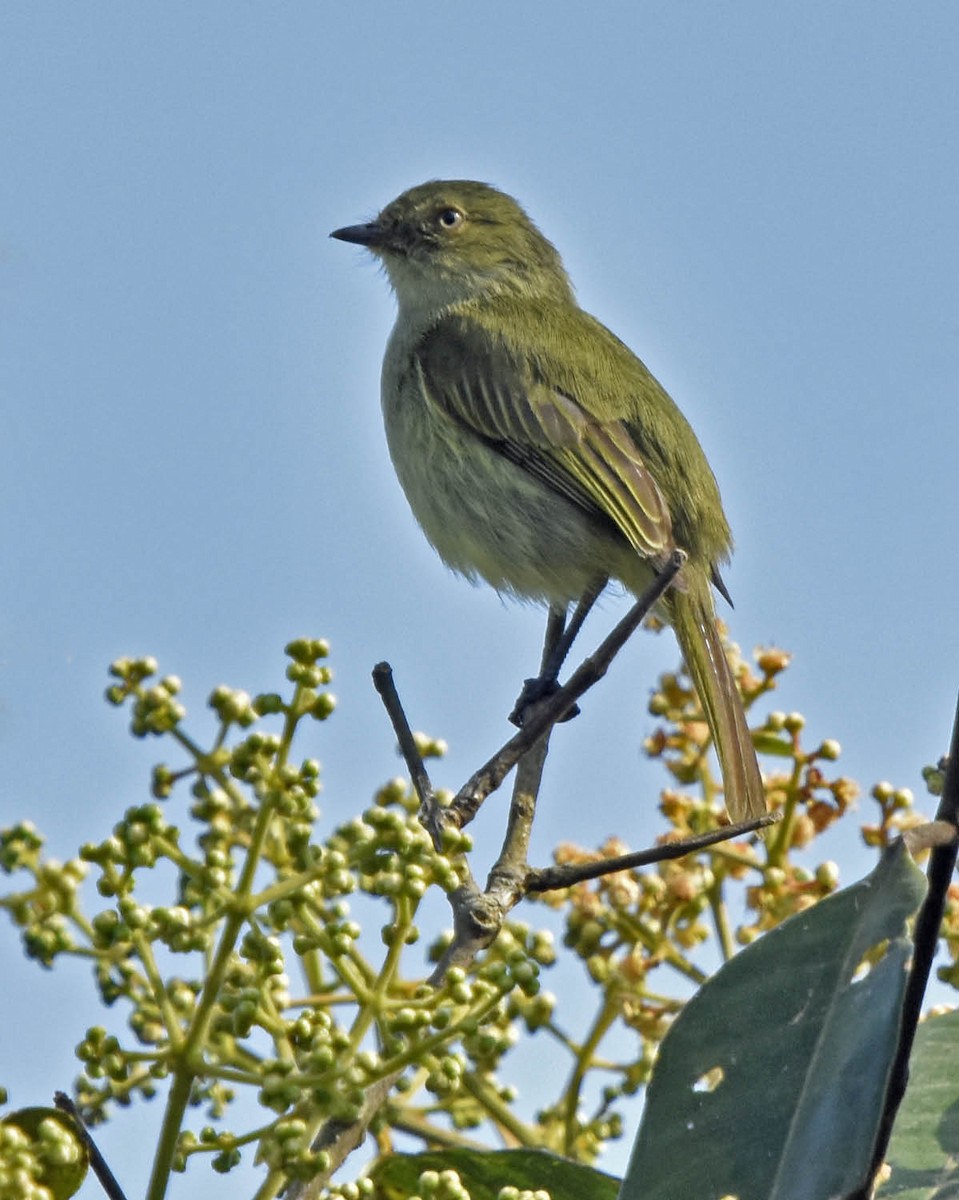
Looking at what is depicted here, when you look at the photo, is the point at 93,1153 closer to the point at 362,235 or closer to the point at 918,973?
the point at 918,973

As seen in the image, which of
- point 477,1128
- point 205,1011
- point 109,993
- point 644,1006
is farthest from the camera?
point 644,1006

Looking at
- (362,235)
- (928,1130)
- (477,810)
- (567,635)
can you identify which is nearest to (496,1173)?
(477,810)

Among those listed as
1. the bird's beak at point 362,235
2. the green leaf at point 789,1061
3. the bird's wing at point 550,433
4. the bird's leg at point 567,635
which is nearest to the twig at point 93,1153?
the green leaf at point 789,1061

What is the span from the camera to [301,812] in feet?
5.90

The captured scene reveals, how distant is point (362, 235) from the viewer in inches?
237

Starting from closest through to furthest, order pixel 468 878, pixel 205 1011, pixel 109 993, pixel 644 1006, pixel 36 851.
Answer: pixel 205 1011 < pixel 109 993 < pixel 36 851 < pixel 468 878 < pixel 644 1006

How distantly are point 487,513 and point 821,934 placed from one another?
2.74m

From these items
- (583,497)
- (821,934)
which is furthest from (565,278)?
(821,934)

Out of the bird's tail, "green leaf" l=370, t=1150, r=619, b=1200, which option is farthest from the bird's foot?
"green leaf" l=370, t=1150, r=619, b=1200

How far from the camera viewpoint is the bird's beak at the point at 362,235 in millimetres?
6004

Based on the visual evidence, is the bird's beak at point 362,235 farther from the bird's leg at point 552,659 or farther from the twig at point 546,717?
the twig at point 546,717

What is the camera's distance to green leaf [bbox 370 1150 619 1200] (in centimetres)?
224

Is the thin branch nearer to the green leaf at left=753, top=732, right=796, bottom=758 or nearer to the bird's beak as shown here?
the green leaf at left=753, top=732, right=796, bottom=758

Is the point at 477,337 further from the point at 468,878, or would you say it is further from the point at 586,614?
the point at 468,878
